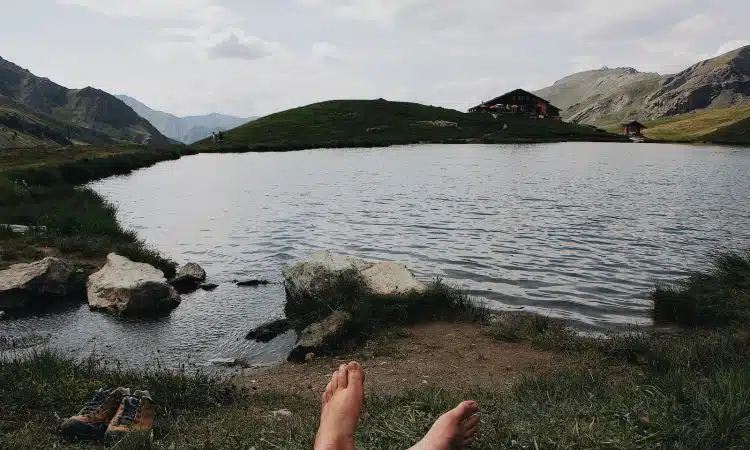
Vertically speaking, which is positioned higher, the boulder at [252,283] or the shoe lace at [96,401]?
the shoe lace at [96,401]

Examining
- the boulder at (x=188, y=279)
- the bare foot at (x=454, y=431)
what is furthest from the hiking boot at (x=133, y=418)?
the boulder at (x=188, y=279)

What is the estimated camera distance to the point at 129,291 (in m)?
13.6

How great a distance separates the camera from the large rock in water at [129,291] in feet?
44.4

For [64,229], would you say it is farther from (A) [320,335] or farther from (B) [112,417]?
(B) [112,417]

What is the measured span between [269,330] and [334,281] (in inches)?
87.1

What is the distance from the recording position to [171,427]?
631 centimetres

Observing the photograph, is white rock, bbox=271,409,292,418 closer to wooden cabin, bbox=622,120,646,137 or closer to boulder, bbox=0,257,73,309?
boulder, bbox=0,257,73,309

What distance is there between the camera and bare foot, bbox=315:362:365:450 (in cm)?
447

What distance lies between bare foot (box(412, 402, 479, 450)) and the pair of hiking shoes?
3.09 meters

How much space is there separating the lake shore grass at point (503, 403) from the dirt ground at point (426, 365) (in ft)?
0.25

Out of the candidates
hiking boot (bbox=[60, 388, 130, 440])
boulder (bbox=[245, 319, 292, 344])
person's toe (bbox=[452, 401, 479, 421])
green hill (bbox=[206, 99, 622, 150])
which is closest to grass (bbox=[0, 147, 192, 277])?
boulder (bbox=[245, 319, 292, 344])

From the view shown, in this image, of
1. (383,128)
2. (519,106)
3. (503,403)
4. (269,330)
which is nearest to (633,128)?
(519,106)

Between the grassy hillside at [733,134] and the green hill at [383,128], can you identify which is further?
the grassy hillside at [733,134]

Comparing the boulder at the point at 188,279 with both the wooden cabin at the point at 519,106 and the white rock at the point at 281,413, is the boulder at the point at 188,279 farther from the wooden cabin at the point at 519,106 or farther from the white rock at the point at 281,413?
the wooden cabin at the point at 519,106
